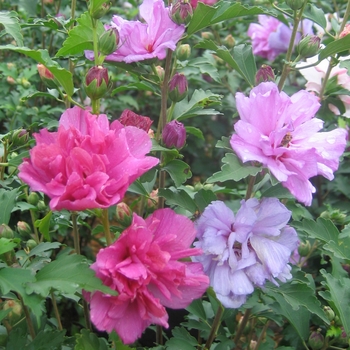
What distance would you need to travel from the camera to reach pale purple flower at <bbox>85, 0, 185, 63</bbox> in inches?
30.6

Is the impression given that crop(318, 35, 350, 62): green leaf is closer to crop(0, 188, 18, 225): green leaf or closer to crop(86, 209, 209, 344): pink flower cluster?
crop(86, 209, 209, 344): pink flower cluster

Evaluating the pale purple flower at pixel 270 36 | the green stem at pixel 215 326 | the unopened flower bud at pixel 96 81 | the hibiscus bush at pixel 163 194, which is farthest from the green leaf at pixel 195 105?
the pale purple flower at pixel 270 36

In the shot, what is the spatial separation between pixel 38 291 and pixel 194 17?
1.48 feet

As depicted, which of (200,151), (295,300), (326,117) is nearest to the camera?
(295,300)

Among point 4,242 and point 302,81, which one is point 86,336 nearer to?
point 4,242

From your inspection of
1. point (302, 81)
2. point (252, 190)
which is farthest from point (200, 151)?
point (252, 190)

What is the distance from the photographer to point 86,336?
0.72 metres

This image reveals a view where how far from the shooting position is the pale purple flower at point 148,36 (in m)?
0.78

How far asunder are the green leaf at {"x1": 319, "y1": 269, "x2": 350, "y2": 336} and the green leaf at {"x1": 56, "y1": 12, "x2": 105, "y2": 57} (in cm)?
52

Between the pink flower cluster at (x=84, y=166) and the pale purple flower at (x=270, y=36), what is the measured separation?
1.25m

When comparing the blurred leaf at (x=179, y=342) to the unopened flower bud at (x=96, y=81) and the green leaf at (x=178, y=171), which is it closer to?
the green leaf at (x=178, y=171)

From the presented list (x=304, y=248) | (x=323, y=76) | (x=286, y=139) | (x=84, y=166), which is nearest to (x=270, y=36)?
(x=323, y=76)

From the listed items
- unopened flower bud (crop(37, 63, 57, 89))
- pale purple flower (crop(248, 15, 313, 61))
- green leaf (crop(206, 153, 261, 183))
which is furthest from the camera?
pale purple flower (crop(248, 15, 313, 61))

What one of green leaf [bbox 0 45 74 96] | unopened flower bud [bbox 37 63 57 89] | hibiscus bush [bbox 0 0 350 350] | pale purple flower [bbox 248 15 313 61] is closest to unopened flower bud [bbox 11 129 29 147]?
hibiscus bush [bbox 0 0 350 350]
